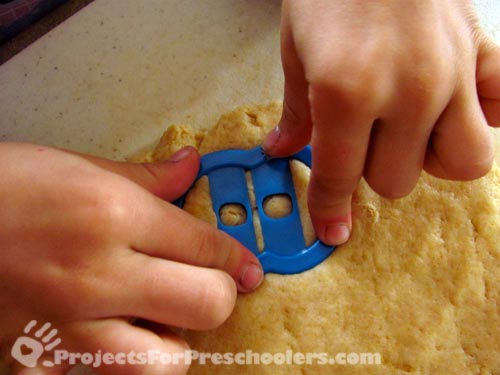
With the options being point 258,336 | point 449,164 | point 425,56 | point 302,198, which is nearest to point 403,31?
point 425,56

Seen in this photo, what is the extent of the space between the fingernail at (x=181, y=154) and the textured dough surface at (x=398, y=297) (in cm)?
12

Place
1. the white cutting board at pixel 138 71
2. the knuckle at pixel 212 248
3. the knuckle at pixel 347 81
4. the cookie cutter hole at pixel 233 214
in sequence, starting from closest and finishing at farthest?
the knuckle at pixel 347 81 < the knuckle at pixel 212 248 < the cookie cutter hole at pixel 233 214 < the white cutting board at pixel 138 71

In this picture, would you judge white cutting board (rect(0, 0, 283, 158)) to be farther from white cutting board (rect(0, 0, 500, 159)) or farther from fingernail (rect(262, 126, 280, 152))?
fingernail (rect(262, 126, 280, 152))

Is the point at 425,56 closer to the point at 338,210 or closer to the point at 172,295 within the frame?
the point at 338,210

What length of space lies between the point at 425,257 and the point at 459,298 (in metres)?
0.08

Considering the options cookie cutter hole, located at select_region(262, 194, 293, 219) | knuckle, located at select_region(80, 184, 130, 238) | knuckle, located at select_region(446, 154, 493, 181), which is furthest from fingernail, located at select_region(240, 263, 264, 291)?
knuckle, located at select_region(446, 154, 493, 181)

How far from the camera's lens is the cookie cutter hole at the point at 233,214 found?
886mm

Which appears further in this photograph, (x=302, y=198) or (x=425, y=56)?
(x=302, y=198)

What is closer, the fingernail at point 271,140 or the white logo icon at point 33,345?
the white logo icon at point 33,345

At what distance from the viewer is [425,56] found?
55cm

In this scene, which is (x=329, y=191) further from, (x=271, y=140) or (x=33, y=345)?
(x=33, y=345)

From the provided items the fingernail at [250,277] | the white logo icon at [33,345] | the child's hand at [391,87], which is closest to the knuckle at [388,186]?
the child's hand at [391,87]

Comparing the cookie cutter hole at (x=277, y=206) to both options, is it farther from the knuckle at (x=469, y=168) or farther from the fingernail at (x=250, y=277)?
the knuckle at (x=469, y=168)

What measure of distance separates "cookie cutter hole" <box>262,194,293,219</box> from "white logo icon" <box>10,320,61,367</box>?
0.39 m
